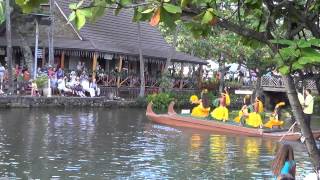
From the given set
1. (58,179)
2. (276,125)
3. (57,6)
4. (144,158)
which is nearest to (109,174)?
(58,179)

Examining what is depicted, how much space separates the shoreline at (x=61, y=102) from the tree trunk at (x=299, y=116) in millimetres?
24570

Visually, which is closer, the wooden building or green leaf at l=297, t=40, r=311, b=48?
green leaf at l=297, t=40, r=311, b=48

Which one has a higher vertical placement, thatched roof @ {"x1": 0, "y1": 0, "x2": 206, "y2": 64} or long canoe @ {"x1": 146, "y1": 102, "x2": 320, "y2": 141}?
thatched roof @ {"x1": 0, "y1": 0, "x2": 206, "y2": 64}

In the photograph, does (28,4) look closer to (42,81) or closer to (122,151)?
(122,151)

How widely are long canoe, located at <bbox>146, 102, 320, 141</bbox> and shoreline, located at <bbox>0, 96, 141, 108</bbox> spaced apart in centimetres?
655

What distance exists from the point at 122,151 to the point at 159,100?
57.4ft

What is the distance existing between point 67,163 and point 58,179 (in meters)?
1.91

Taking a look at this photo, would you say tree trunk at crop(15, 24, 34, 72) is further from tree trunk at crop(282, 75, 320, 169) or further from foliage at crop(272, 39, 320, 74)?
foliage at crop(272, 39, 320, 74)

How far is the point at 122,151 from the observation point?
54.5 feet

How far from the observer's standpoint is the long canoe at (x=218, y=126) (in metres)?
20.3

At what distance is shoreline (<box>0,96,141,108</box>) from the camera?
28244mm

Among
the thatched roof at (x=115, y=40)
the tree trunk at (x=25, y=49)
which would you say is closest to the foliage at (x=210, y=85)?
the thatched roof at (x=115, y=40)

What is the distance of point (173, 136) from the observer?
816 inches

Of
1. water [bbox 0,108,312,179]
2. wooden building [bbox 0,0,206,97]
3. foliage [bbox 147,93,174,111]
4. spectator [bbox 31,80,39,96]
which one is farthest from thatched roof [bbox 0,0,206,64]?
water [bbox 0,108,312,179]
